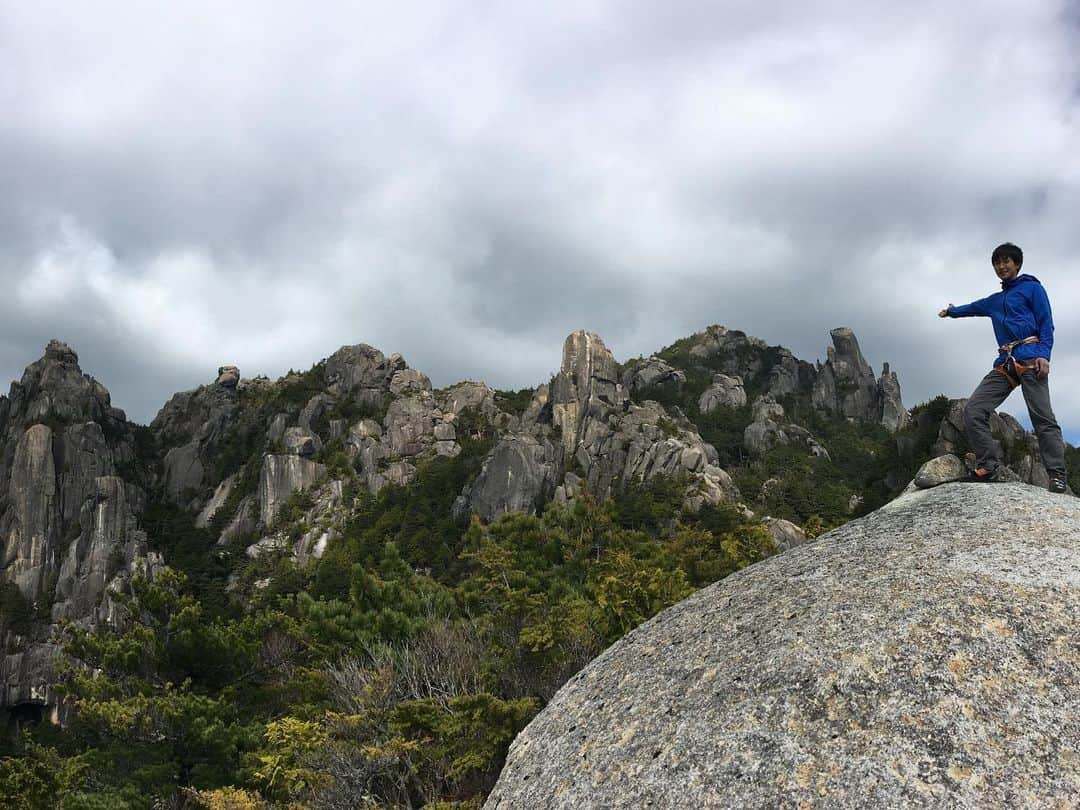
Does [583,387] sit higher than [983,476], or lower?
higher

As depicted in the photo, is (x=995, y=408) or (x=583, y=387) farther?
(x=583, y=387)

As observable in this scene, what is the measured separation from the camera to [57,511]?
3605 inches

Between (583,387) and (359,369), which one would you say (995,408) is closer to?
(583,387)

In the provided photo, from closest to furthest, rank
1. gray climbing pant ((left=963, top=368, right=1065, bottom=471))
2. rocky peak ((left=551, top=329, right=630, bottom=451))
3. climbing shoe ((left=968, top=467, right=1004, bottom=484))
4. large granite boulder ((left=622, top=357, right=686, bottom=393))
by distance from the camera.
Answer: gray climbing pant ((left=963, top=368, right=1065, bottom=471))
climbing shoe ((left=968, top=467, right=1004, bottom=484))
rocky peak ((left=551, top=329, right=630, bottom=451))
large granite boulder ((left=622, top=357, right=686, bottom=393))

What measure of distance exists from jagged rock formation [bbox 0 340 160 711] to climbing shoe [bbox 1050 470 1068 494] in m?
86.2

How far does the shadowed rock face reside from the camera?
363 cm

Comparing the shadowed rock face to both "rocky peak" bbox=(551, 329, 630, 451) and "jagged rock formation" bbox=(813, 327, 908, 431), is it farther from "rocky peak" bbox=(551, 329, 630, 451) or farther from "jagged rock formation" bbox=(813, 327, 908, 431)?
"jagged rock formation" bbox=(813, 327, 908, 431)

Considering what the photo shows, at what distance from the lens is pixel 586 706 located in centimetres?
554

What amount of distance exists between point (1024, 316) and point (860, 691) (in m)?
4.67

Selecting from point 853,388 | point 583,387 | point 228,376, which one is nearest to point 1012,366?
point 583,387

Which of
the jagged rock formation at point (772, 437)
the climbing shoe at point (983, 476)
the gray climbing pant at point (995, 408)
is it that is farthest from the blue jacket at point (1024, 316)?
the jagged rock formation at point (772, 437)


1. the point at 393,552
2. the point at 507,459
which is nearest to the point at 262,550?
the point at 507,459

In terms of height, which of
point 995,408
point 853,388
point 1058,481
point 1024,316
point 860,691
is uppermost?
point 853,388

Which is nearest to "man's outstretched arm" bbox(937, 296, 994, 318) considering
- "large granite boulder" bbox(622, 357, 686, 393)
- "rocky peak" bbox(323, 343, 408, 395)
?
"large granite boulder" bbox(622, 357, 686, 393)
